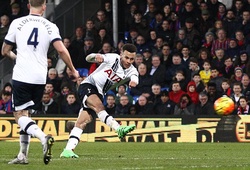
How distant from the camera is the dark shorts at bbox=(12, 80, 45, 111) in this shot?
461 inches

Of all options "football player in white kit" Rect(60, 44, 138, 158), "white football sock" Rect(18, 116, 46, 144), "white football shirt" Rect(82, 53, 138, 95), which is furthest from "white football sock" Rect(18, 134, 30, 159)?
"white football shirt" Rect(82, 53, 138, 95)

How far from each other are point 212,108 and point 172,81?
1605 mm

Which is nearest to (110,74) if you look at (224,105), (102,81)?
(102,81)

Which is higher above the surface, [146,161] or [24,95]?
[24,95]

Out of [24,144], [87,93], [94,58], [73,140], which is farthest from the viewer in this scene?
[87,93]

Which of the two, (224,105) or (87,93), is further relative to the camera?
(224,105)

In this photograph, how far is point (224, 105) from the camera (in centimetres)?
2075

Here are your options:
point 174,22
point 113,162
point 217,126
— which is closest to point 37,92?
point 113,162

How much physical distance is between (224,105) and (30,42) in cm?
975

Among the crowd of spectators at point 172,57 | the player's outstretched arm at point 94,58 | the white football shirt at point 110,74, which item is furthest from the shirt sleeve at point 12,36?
the crowd of spectators at point 172,57

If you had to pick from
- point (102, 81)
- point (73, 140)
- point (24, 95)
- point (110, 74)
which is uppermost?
point (110, 74)

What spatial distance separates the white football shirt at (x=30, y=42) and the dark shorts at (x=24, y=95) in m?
0.06

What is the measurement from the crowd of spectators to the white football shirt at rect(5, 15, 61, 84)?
34.1 ft

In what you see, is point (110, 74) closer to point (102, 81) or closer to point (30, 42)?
point (102, 81)
